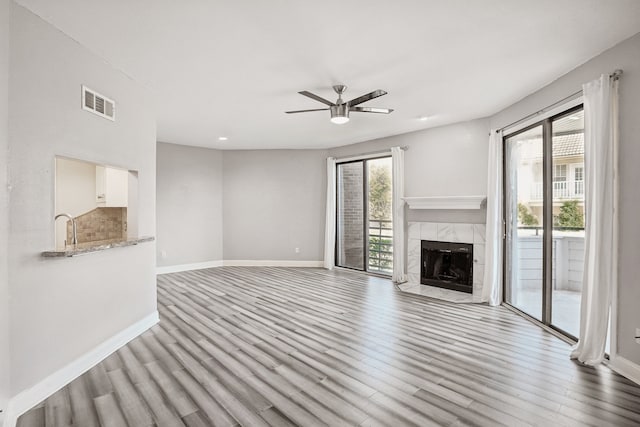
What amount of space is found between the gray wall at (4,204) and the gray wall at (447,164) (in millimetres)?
5243

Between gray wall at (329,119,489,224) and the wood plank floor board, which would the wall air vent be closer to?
the wood plank floor board

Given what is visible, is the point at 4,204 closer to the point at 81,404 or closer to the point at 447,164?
the point at 81,404

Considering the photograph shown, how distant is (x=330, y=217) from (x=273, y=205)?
1.40 m

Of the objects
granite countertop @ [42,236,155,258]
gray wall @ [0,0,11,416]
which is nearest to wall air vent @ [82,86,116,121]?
gray wall @ [0,0,11,416]

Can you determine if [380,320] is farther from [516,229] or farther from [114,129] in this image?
[114,129]

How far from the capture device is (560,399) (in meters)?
2.25

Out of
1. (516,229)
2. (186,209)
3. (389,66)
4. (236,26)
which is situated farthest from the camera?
(186,209)

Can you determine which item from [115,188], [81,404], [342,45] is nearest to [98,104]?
[115,188]

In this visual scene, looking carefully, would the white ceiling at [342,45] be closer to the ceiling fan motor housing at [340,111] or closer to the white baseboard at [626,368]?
the ceiling fan motor housing at [340,111]

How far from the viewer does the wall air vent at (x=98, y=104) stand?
2730 mm

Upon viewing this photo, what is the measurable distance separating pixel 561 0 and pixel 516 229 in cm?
290

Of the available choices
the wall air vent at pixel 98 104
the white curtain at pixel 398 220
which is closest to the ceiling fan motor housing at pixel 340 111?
the wall air vent at pixel 98 104

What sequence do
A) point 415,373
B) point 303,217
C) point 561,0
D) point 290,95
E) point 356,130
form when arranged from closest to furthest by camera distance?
1. point 561,0
2. point 415,373
3. point 290,95
4. point 356,130
5. point 303,217

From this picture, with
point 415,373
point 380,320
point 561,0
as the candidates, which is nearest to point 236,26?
point 561,0
